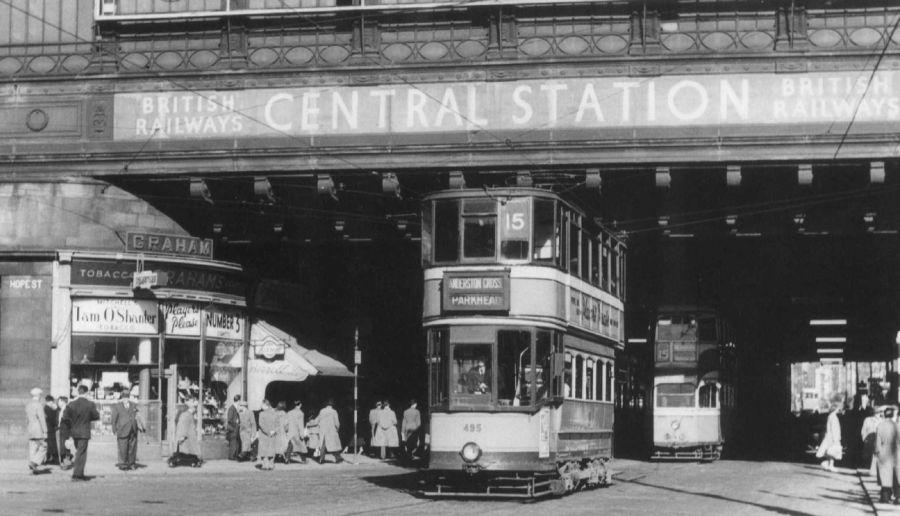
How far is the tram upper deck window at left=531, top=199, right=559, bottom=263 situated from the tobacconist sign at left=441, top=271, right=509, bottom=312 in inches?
28.9

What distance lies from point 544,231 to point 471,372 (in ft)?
8.60

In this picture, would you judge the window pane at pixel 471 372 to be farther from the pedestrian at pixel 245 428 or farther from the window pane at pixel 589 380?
the pedestrian at pixel 245 428

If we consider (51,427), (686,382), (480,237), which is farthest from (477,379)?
(686,382)

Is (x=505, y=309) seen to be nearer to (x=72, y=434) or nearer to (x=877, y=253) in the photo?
(x=72, y=434)

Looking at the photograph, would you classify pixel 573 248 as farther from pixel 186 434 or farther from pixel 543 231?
pixel 186 434

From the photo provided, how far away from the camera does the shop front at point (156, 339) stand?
29281 millimetres

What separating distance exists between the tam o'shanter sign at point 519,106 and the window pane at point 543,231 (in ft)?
23.9

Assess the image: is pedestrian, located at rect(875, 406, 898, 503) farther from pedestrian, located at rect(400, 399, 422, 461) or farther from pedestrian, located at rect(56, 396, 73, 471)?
pedestrian, located at rect(56, 396, 73, 471)

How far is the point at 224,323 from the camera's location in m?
32.1

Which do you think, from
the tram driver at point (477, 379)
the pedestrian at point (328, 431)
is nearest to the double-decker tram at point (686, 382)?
the pedestrian at point (328, 431)

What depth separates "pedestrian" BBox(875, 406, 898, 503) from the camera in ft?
72.4

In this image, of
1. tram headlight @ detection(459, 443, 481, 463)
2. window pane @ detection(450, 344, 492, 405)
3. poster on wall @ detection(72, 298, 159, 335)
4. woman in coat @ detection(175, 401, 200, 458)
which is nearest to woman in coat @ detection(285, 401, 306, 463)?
woman in coat @ detection(175, 401, 200, 458)

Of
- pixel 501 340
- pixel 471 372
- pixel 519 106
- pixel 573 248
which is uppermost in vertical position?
pixel 519 106

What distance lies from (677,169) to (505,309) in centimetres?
898
